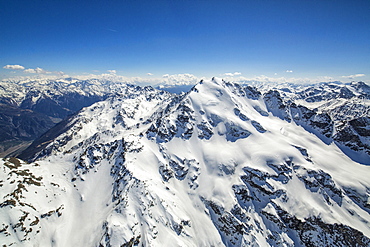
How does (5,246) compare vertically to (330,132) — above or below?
below

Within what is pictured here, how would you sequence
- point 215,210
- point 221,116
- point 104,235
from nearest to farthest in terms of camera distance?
point 104,235 < point 215,210 < point 221,116

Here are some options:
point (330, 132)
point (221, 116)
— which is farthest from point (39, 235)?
point (330, 132)

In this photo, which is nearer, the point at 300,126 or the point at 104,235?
the point at 104,235

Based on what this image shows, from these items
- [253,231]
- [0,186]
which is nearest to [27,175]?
[0,186]

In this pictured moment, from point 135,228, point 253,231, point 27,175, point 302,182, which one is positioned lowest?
point 253,231

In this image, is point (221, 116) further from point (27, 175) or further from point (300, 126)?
point (27, 175)

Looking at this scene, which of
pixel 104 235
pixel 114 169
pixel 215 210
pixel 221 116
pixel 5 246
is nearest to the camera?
pixel 5 246
